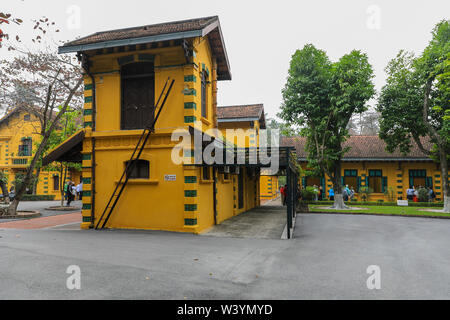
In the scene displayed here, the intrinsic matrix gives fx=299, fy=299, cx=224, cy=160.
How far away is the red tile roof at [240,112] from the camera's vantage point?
67.2 ft

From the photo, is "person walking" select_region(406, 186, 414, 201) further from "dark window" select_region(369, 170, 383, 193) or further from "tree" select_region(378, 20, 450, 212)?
"tree" select_region(378, 20, 450, 212)

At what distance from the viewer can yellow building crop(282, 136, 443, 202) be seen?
84.6 feet

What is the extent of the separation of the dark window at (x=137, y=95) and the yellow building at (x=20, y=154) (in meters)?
23.0

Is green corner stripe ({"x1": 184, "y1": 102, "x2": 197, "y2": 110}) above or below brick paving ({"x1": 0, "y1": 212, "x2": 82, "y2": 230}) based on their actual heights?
above

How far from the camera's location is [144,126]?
34.7ft

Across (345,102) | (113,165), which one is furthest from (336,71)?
(113,165)

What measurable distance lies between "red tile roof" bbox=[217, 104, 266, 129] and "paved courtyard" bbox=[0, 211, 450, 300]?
1210 cm

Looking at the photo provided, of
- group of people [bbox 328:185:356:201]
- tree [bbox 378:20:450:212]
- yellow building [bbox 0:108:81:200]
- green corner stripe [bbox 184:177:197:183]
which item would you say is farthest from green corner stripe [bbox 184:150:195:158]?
yellow building [bbox 0:108:81:200]

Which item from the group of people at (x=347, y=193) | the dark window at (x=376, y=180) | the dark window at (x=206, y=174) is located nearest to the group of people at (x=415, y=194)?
the dark window at (x=376, y=180)

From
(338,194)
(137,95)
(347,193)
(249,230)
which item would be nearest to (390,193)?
(347,193)

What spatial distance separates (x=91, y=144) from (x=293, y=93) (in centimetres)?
1381

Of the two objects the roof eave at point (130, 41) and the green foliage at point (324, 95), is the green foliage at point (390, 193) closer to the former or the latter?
the green foliage at point (324, 95)

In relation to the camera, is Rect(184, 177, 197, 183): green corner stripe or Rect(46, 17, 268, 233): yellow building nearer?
Rect(184, 177, 197, 183): green corner stripe

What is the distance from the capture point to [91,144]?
10844mm
